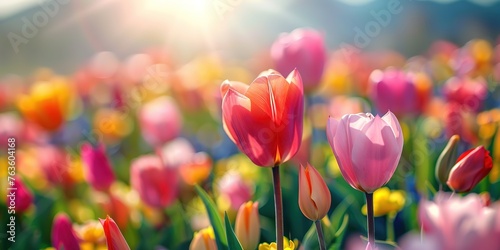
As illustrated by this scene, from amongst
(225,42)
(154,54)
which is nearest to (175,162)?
(154,54)

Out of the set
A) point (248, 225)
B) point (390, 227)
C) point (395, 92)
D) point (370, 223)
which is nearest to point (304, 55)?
point (395, 92)

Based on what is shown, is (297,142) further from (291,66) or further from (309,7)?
(309,7)

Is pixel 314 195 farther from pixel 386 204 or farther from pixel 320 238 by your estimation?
pixel 386 204

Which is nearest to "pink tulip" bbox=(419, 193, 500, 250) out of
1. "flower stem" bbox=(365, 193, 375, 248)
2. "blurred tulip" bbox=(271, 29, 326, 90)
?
"flower stem" bbox=(365, 193, 375, 248)

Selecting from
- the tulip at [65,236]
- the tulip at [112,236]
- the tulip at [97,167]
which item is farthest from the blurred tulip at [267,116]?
the tulip at [97,167]

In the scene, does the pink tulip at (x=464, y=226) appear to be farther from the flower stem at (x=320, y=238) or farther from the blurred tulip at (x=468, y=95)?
the blurred tulip at (x=468, y=95)
